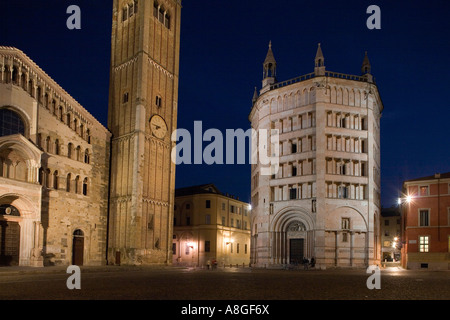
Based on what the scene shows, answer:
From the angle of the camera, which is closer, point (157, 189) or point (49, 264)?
point (49, 264)

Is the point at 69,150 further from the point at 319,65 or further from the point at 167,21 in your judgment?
the point at 319,65

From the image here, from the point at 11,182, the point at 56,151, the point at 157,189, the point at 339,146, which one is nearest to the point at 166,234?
the point at 157,189

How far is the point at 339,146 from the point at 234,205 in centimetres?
3070

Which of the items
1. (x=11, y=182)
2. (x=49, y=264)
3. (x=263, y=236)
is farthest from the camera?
(x=263, y=236)

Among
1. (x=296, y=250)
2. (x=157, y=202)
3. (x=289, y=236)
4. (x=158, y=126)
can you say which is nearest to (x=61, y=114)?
(x=158, y=126)

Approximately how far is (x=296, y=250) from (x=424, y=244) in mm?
13977

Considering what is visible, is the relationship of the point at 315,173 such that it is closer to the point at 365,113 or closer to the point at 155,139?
the point at 365,113

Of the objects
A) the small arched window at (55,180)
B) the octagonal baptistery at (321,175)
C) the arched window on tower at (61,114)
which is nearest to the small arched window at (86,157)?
the arched window on tower at (61,114)

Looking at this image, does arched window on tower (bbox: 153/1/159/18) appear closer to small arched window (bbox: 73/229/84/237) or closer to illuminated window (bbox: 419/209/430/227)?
small arched window (bbox: 73/229/84/237)

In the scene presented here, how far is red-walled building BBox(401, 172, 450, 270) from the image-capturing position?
49.7m

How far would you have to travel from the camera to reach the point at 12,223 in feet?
119

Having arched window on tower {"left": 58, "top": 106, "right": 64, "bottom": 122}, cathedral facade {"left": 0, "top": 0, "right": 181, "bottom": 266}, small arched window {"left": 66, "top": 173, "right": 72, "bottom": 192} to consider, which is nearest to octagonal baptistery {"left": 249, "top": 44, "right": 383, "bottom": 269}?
cathedral facade {"left": 0, "top": 0, "right": 181, "bottom": 266}

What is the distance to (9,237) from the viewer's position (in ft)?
119
